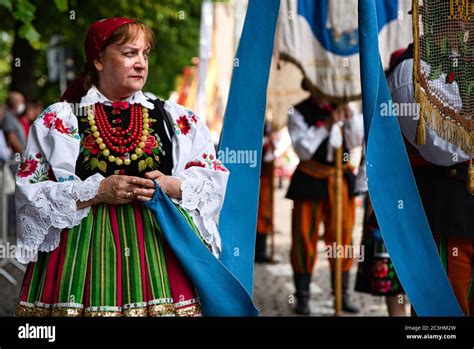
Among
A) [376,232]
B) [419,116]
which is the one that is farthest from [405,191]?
[376,232]

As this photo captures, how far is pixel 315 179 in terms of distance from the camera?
26.0 ft

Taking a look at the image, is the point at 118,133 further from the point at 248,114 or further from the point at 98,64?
the point at 248,114

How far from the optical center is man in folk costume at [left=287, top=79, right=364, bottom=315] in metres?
7.75

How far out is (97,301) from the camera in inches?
142

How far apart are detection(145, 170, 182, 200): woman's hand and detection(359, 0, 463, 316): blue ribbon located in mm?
874

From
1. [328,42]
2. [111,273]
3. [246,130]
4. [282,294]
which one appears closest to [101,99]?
[111,273]

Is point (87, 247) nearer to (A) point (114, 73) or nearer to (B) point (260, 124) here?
(A) point (114, 73)

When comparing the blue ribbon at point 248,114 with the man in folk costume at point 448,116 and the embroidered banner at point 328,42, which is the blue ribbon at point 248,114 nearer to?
the man in folk costume at point 448,116

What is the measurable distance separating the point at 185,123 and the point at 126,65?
37 cm

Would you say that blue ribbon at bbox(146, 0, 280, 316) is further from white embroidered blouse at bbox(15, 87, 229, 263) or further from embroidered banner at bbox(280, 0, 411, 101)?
embroidered banner at bbox(280, 0, 411, 101)

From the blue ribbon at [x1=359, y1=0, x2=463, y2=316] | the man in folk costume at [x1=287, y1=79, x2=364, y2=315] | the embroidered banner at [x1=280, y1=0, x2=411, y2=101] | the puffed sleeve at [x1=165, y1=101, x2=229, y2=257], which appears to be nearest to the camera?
the puffed sleeve at [x1=165, y1=101, x2=229, y2=257]

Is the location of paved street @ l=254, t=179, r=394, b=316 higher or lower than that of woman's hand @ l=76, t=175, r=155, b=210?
lower

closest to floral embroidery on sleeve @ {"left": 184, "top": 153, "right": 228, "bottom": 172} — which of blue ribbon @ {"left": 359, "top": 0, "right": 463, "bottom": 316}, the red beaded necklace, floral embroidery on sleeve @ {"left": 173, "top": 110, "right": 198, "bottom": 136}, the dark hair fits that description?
floral embroidery on sleeve @ {"left": 173, "top": 110, "right": 198, "bottom": 136}

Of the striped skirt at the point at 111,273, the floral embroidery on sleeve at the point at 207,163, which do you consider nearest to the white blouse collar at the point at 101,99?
the floral embroidery on sleeve at the point at 207,163
